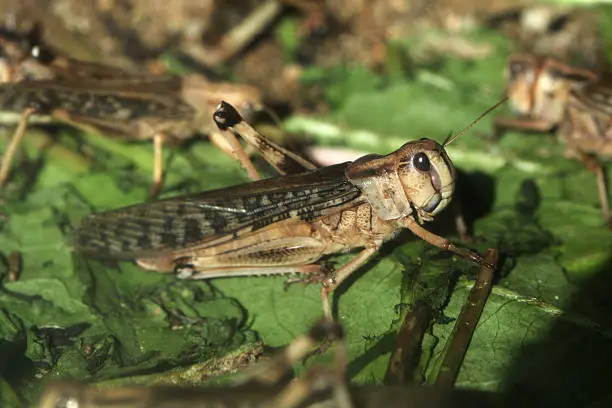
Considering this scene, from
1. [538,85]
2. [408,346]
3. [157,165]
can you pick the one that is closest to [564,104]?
[538,85]

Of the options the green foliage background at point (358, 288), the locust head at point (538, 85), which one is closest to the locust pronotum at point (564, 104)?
the locust head at point (538, 85)

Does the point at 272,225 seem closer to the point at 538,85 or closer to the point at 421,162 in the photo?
the point at 421,162

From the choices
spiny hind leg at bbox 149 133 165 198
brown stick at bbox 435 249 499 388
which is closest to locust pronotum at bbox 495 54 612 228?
brown stick at bbox 435 249 499 388

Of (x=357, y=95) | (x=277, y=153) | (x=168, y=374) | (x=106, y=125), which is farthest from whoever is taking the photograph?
(x=357, y=95)

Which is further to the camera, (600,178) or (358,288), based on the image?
(600,178)

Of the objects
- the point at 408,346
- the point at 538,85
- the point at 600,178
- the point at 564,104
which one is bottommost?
the point at 408,346

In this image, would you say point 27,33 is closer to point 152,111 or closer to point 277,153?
point 152,111

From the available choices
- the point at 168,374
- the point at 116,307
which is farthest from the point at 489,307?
the point at 116,307
